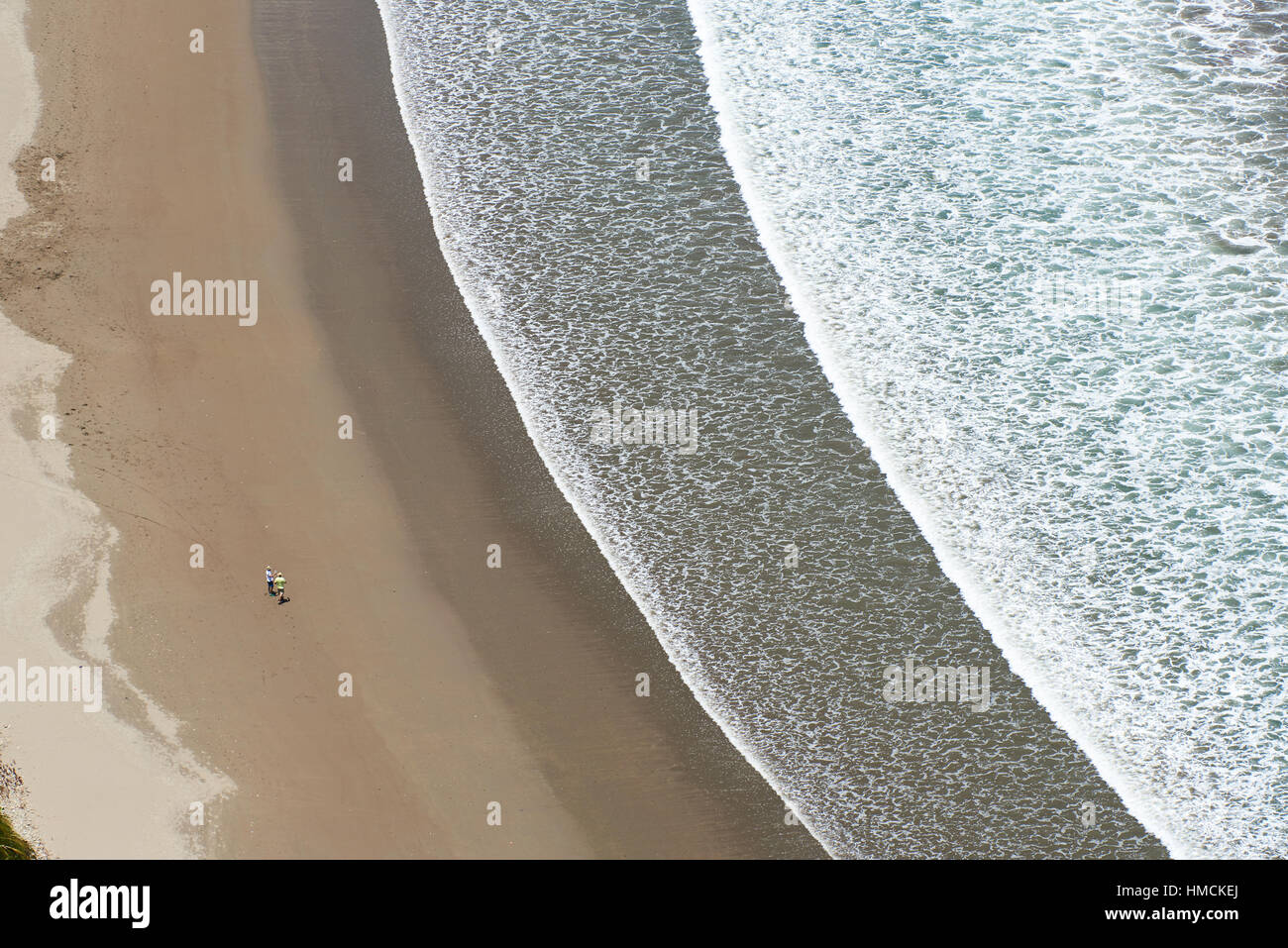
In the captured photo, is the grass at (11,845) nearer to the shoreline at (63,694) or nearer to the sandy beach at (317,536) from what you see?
the shoreline at (63,694)

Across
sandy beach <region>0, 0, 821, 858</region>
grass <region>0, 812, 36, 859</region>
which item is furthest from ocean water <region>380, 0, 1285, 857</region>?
grass <region>0, 812, 36, 859</region>

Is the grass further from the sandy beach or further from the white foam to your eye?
the white foam

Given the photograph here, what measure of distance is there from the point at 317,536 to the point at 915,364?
924 centimetres

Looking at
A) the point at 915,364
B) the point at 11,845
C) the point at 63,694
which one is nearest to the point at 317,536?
the point at 63,694

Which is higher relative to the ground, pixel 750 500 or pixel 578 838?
pixel 750 500

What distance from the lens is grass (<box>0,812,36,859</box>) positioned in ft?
49.6

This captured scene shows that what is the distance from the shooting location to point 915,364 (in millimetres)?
21703

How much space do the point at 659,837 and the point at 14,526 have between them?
963 centimetres

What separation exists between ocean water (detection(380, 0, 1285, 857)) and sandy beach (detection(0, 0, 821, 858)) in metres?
0.91

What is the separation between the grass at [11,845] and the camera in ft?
49.6

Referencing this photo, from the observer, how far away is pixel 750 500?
63.9 feet
